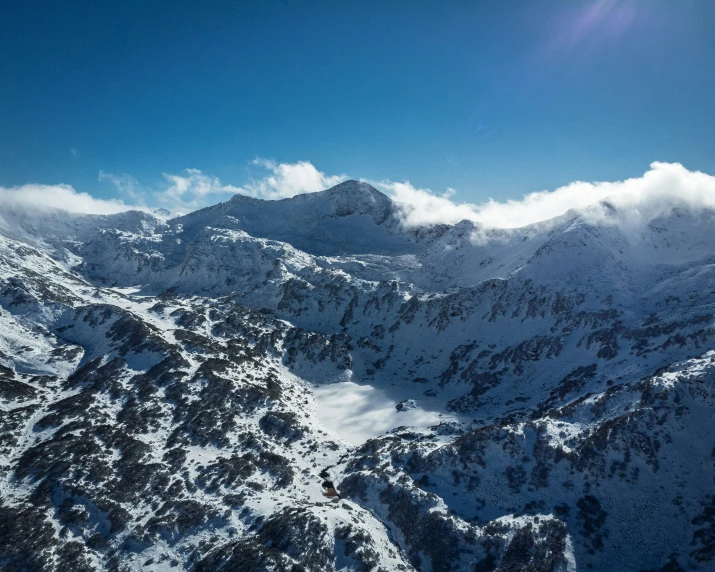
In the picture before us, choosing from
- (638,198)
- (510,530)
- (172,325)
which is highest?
(638,198)

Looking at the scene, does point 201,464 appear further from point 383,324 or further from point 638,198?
point 638,198

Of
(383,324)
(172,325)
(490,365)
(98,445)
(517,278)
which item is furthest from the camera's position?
A: (383,324)

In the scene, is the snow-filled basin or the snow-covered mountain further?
the snow-filled basin

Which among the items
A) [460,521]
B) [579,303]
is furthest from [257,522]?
[579,303]

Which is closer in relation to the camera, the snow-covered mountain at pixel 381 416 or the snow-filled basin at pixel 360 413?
the snow-covered mountain at pixel 381 416
